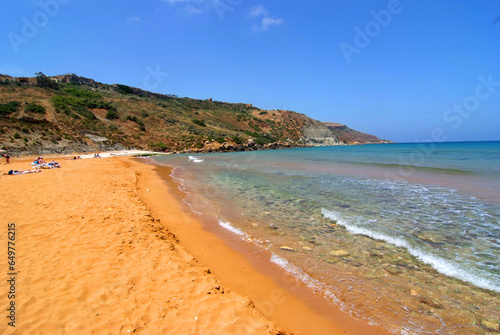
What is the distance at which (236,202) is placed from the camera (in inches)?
360

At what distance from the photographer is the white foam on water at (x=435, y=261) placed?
12.7 ft

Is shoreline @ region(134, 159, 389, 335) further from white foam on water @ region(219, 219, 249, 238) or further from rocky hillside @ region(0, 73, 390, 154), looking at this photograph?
rocky hillside @ region(0, 73, 390, 154)

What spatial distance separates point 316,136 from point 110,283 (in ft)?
321

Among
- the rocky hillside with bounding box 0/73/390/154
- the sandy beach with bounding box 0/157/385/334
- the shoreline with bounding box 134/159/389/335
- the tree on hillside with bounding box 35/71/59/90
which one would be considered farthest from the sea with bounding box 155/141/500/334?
the tree on hillside with bounding box 35/71/59/90

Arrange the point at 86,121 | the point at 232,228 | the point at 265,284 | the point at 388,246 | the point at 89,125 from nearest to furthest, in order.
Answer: the point at 265,284 → the point at 388,246 → the point at 232,228 → the point at 89,125 → the point at 86,121

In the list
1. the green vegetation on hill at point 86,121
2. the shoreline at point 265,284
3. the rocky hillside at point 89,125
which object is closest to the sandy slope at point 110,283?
the shoreline at point 265,284

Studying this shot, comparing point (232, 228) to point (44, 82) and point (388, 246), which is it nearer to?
point (388, 246)

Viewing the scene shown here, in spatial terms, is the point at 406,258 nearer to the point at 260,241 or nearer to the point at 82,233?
the point at 260,241

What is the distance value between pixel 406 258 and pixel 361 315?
2145 mm

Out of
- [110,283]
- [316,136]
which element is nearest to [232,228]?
[110,283]

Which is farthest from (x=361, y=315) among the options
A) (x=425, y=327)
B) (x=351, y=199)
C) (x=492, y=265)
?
(x=351, y=199)

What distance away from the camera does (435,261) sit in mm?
4527

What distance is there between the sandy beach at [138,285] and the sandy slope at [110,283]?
1 cm

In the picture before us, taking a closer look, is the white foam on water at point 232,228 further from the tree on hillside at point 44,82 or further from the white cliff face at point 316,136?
the white cliff face at point 316,136
